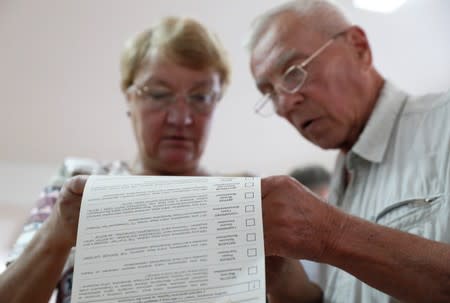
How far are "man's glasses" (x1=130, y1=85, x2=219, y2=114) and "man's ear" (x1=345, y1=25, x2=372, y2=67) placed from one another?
1.28 feet

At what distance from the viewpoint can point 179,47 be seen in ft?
3.37

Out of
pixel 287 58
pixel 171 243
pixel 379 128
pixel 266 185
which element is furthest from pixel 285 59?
pixel 171 243

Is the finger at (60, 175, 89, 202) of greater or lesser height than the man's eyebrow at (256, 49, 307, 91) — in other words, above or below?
below

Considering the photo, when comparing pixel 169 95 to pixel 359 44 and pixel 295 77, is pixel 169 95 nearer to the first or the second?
pixel 295 77

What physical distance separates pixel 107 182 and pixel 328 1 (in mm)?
775

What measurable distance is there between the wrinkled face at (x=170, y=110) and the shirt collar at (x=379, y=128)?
43 centimetres

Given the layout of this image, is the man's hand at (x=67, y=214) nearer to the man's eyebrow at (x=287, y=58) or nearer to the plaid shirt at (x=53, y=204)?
the plaid shirt at (x=53, y=204)

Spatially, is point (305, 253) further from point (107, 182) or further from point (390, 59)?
point (390, 59)

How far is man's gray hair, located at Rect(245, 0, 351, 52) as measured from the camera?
3.02ft

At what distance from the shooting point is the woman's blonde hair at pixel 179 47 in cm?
103

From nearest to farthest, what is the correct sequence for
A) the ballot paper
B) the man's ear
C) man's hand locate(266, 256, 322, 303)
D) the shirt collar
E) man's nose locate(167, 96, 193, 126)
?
the ballot paper < man's hand locate(266, 256, 322, 303) < the shirt collar < the man's ear < man's nose locate(167, 96, 193, 126)

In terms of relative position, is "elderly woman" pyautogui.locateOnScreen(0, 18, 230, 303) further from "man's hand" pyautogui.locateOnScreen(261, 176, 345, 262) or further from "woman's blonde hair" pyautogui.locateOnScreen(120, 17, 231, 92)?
"man's hand" pyautogui.locateOnScreen(261, 176, 345, 262)

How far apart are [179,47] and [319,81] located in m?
0.39

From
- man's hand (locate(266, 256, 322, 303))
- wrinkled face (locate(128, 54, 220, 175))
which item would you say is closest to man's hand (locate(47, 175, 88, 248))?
man's hand (locate(266, 256, 322, 303))
